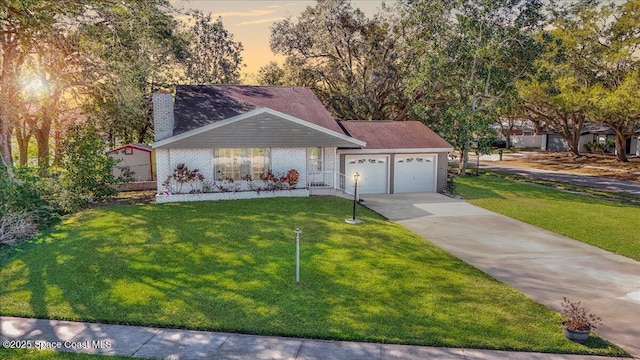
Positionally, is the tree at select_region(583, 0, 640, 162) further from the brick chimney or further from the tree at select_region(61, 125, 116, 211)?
the tree at select_region(61, 125, 116, 211)

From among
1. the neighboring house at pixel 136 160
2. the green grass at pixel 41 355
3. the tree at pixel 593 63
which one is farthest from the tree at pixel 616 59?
the green grass at pixel 41 355

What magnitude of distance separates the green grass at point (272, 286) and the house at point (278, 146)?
506cm

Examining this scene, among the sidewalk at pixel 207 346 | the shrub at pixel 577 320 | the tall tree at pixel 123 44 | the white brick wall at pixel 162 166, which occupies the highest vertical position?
the tall tree at pixel 123 44

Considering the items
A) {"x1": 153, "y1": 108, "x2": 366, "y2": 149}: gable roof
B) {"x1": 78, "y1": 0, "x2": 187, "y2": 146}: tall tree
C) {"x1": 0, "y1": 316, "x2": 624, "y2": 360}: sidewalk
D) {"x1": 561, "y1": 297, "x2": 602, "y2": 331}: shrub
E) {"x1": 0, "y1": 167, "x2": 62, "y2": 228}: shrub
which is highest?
{"x1": 78, "y1": 0, "x2": 187, "y2": 146}: tall tree

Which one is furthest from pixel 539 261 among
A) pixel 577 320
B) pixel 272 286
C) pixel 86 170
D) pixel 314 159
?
pixel 86 170

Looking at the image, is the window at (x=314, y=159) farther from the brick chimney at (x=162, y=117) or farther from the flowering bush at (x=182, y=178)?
the brick chimney at (x=162, y=117)

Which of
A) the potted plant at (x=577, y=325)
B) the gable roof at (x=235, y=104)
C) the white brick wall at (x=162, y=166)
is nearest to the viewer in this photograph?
the potted plant at (x=577, y=325)

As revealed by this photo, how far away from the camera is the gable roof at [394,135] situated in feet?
74.3

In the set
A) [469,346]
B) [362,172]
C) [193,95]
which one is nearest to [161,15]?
[193,95]

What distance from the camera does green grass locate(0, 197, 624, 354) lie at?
791 cm

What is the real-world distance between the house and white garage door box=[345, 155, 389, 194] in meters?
0.05

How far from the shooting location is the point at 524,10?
1097 inches


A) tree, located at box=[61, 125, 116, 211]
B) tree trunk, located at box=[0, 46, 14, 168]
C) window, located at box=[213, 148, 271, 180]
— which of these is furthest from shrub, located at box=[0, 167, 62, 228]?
window, located at box=[213, 148, 271, 180]

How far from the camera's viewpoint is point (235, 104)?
74.7ft
